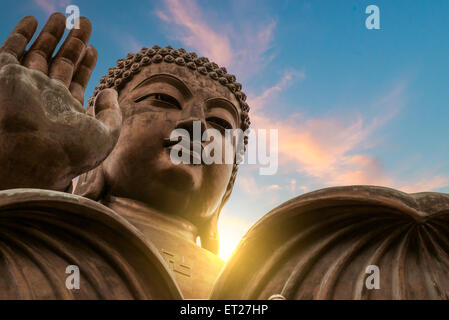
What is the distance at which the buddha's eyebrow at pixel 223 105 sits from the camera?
3522 mm

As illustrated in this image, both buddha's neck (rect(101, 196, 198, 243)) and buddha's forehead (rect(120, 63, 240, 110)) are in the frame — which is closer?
buddha's neck (rect(101, 196, 198, 243))

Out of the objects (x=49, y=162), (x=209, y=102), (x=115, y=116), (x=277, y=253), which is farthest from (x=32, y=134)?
(x=209, y=102)

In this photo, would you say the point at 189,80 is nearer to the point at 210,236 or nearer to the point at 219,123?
the point at 219,123

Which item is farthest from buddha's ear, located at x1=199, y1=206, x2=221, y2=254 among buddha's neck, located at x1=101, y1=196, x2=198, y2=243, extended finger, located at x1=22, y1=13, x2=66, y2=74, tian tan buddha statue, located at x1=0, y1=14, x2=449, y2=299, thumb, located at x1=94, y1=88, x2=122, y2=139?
extended finger, located at x1=22, y1=13, x2=66, y2=74

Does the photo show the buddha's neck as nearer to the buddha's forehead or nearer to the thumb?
the thumb

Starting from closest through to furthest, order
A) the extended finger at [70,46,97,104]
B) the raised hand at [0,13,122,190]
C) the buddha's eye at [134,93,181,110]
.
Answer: the raised hand at [0,13,122,190] < the extended finger at [70,46,97,104] < the buddha's eye at [134,93,181,110]

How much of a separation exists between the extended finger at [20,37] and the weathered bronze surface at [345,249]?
1.62m

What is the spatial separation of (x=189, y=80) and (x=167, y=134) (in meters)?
0.68

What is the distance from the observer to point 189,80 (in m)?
3.66

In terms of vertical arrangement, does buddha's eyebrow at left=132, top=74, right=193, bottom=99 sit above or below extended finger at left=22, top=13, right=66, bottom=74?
above

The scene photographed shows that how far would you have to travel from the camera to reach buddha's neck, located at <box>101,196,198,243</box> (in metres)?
3.09

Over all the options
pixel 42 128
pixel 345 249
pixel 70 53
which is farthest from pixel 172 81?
pixel 345 249

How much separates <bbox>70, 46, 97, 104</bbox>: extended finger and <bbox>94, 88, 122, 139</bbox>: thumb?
0.12 m
